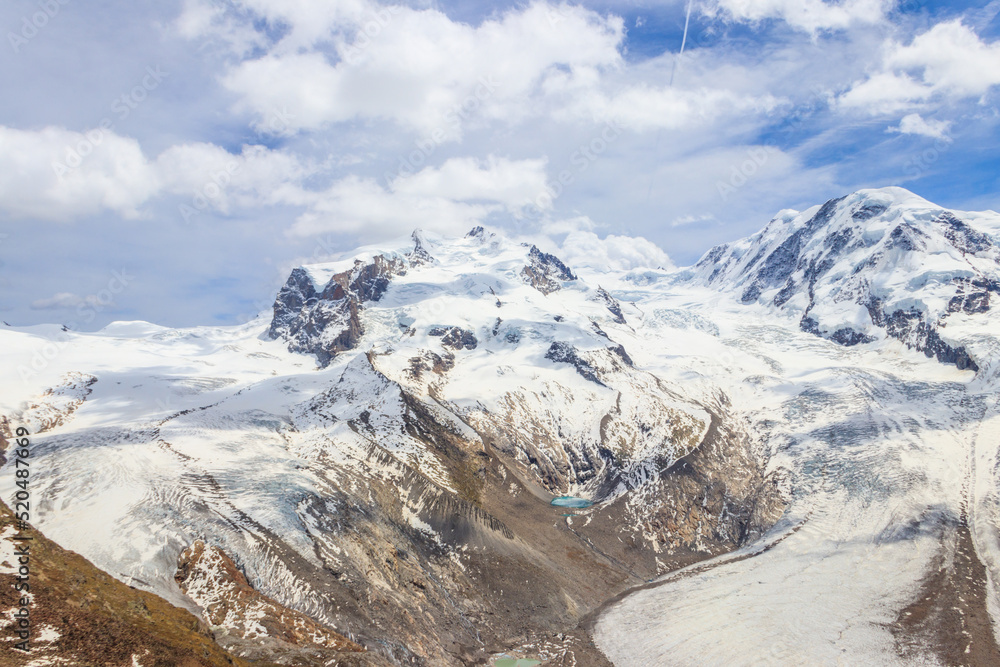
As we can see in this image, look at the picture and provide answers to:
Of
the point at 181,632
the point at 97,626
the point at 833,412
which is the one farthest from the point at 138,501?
the point at 833,412

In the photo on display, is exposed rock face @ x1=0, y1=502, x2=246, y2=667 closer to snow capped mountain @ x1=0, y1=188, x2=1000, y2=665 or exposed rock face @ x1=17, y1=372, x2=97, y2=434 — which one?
snow capped mountain @ x1=0, y1=188, x2=1000, y2=665

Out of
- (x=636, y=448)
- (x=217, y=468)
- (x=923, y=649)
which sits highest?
(x=217, y=468)

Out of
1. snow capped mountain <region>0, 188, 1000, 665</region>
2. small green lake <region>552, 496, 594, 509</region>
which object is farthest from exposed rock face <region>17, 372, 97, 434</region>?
small green lake <region>552, 496, 594, 509</region>

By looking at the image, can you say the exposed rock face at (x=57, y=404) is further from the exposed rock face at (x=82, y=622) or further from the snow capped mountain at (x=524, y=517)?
the exposed rock face at (x=82, y=622)

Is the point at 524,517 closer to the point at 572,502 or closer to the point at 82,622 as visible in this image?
the point at 572,502

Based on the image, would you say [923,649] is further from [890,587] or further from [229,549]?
[229,549]

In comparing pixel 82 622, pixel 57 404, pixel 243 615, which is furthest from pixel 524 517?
pixel 57 404

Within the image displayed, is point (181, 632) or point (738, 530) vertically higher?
point (181, 632)
